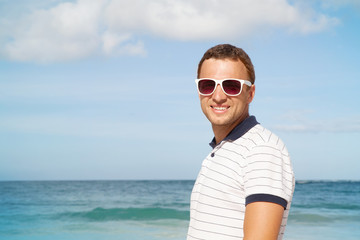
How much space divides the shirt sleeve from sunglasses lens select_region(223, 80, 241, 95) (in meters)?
0.31

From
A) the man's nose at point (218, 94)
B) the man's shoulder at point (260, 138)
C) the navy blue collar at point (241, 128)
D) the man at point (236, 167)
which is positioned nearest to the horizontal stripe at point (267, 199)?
the man at point (236, 167)

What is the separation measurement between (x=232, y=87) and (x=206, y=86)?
4.8 inches

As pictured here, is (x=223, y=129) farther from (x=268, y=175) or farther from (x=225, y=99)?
(x=268, y=175)

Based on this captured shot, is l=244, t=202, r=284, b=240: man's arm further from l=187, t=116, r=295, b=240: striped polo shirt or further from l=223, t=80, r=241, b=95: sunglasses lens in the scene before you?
l=223, t=80, r=241, b=95: sunglasses lens

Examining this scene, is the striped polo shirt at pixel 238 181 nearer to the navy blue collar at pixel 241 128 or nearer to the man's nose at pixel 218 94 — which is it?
the navy blue collar at pixel 241 128

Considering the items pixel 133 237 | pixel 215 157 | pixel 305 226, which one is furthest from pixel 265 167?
pixel 305 226

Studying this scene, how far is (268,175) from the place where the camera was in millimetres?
1505

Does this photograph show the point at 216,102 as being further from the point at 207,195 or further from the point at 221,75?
the point at 207,195

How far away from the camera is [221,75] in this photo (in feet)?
6.00

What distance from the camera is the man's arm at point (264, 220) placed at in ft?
4.84

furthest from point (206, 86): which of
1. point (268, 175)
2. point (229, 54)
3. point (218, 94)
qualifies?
point (268, 175)

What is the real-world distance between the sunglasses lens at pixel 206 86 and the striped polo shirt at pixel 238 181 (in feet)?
0.65

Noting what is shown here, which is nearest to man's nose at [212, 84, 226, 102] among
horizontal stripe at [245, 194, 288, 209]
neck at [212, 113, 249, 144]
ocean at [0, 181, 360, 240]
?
neck at [212, 113, 249, 144]

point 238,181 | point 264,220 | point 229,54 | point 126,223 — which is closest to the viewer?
point 264,220
